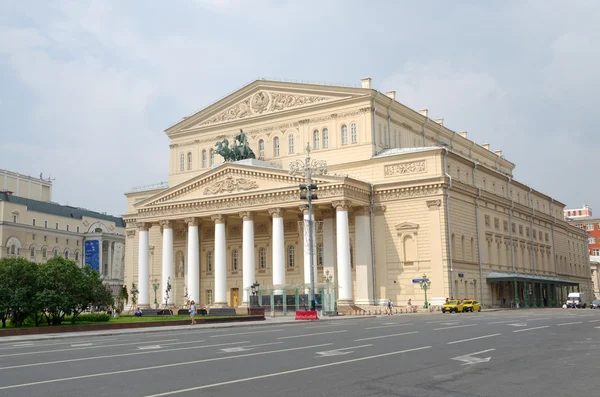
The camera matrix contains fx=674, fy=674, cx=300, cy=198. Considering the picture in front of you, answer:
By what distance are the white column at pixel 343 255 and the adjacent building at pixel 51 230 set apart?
56043 mm

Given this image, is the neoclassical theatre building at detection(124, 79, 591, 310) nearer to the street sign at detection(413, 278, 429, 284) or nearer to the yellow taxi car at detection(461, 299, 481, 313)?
the street sign at detection(413, 278, 429, 284)

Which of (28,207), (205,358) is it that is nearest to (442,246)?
(205,358)

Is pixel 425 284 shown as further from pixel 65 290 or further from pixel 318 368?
pixel 318 368

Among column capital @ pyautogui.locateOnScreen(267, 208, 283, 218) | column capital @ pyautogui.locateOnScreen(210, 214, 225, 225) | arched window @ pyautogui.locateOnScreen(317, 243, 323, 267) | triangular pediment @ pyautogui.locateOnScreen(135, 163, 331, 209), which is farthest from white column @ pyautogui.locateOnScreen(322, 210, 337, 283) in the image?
column capital @ pyautogui.locateOnScreen(210, 214, 225, 225)

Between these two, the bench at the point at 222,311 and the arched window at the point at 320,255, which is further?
the arched window at the point at 320,255

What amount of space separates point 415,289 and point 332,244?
29.3 ft

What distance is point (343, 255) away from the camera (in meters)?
58.2

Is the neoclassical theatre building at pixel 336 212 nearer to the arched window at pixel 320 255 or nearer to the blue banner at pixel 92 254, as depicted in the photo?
the arched window at pixel 320 255

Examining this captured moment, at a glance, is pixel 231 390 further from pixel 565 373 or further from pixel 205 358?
pixel 565 373

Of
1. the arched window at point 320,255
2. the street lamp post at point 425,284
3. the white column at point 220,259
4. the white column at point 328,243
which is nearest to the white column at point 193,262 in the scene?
the white column at point 220,259

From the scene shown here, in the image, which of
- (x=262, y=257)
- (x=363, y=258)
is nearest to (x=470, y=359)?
(x=363, y=258)

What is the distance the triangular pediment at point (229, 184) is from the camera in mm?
61406

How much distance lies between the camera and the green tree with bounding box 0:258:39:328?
35031 mm

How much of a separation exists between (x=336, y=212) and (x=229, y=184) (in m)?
11.7
